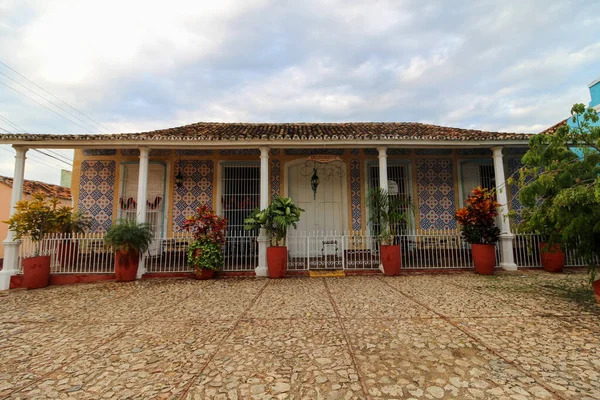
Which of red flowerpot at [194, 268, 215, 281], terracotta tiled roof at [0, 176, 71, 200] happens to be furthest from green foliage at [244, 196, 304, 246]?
terracotta tiled roof at [0, 176, 71, 200]

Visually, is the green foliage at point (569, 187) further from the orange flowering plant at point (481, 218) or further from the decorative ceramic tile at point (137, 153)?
the decorative ceramic tile at point (137, 153)

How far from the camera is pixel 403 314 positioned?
11.5ft

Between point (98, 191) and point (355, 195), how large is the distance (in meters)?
7.45

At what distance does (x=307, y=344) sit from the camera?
2.68 metres

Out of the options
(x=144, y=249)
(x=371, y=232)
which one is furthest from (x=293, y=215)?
(x=144, y=249)

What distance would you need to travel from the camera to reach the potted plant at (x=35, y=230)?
5527 millimetres

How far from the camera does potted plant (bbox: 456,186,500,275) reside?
596 centimetres

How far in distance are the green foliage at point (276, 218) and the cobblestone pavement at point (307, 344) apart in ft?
5.22

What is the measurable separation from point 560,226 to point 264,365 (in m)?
4.25

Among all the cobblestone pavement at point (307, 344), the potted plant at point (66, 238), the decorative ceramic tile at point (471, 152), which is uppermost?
the decorative ceramic tile at point (471, 152)

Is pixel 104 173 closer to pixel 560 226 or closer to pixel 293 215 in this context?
pixel 293 215

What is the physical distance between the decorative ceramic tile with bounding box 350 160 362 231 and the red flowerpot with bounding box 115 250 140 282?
5.59m

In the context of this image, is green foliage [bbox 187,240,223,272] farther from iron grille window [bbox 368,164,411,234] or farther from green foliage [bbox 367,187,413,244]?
iron grille window [bbox 368,164,411,234]

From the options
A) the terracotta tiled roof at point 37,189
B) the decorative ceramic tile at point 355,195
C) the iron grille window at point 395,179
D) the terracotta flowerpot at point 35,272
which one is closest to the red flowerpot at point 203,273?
the terracotta flowerpot at point 35,272
